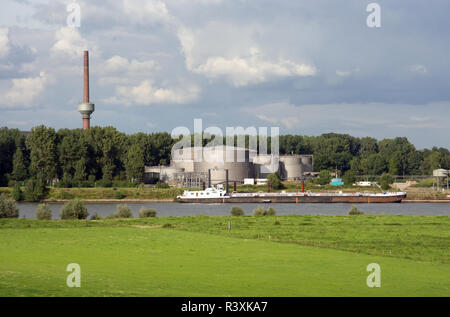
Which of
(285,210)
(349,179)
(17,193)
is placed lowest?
(285,210)

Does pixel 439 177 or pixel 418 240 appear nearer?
pixel 418 240

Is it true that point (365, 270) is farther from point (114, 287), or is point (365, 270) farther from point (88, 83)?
point (88, 83)

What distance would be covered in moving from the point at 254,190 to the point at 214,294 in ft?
414

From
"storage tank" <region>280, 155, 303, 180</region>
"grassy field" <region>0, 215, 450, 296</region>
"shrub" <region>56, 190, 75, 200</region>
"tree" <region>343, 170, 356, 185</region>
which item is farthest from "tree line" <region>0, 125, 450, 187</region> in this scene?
"grassy field" <region>0, 215, 450, 296</region>

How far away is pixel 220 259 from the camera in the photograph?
28.6 metres

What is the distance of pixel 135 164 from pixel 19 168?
2707 centimetres

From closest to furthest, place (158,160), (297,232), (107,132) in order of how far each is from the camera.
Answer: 1. (297,232)
2. (107,132)
3. (158,160)

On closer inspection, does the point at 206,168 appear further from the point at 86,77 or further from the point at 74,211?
the point at 74,211

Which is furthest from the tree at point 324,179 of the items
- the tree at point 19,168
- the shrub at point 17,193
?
the shrub at point 17,193

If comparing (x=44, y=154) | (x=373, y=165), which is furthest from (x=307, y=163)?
(x=44, y=154)

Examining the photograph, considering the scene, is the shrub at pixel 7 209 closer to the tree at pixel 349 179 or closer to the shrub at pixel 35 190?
the shrub at pixel 35 190

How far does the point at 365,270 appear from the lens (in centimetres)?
2564

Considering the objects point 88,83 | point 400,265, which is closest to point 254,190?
point 88,83

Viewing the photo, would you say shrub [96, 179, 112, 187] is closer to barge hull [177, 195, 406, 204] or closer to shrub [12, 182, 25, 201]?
shrub [12, 182, 25, 201]
